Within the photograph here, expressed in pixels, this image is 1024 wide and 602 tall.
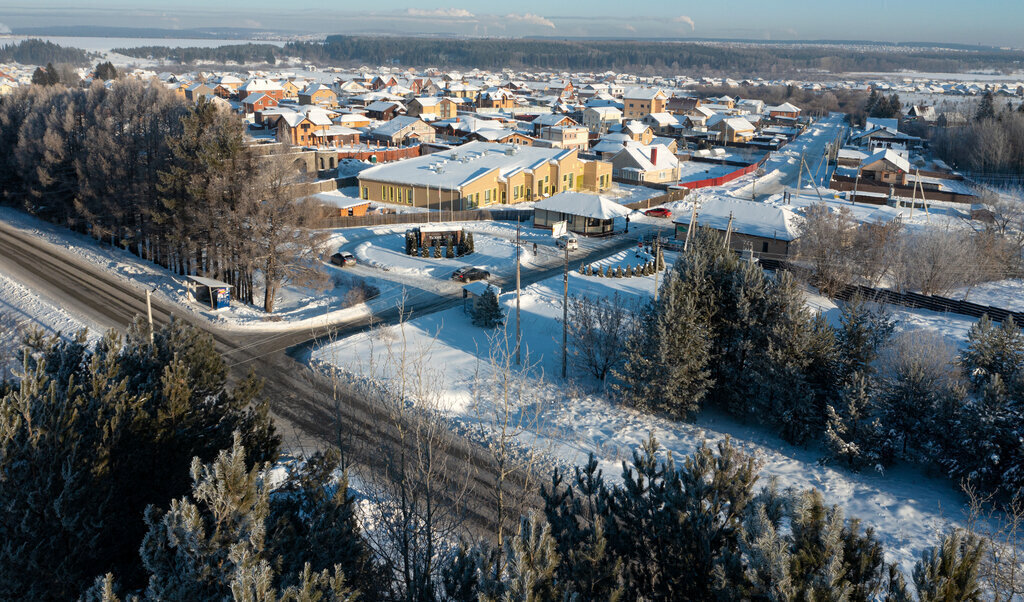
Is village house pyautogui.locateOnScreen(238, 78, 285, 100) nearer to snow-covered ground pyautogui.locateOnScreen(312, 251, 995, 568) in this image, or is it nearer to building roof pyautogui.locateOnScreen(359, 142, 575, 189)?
building roof pyautogui.locateOnScreen(359, 142, 575, 189)

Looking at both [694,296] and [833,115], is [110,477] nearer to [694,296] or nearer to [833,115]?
[694,296]

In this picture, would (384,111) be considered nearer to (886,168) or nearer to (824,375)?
(886,168)

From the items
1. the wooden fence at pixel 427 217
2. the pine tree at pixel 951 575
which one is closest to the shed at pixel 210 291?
the wooden fence at pixel 427 217

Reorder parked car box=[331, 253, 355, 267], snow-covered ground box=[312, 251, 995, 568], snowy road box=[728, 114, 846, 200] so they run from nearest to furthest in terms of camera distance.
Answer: snow-covered ground box=[312, 251, 995, 568] < parked car box=[331, 253, 355, 267] < snowy road box=[728, 114, 846, 200]

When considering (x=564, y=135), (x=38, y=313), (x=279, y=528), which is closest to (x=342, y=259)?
(x=38, y=313)

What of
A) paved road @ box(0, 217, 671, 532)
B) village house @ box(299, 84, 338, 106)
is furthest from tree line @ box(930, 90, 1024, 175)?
village house @ box(299, 84, 338, 106)

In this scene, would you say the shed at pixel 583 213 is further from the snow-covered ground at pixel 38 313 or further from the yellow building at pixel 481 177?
the snow-covered ground at pixel 38 313
